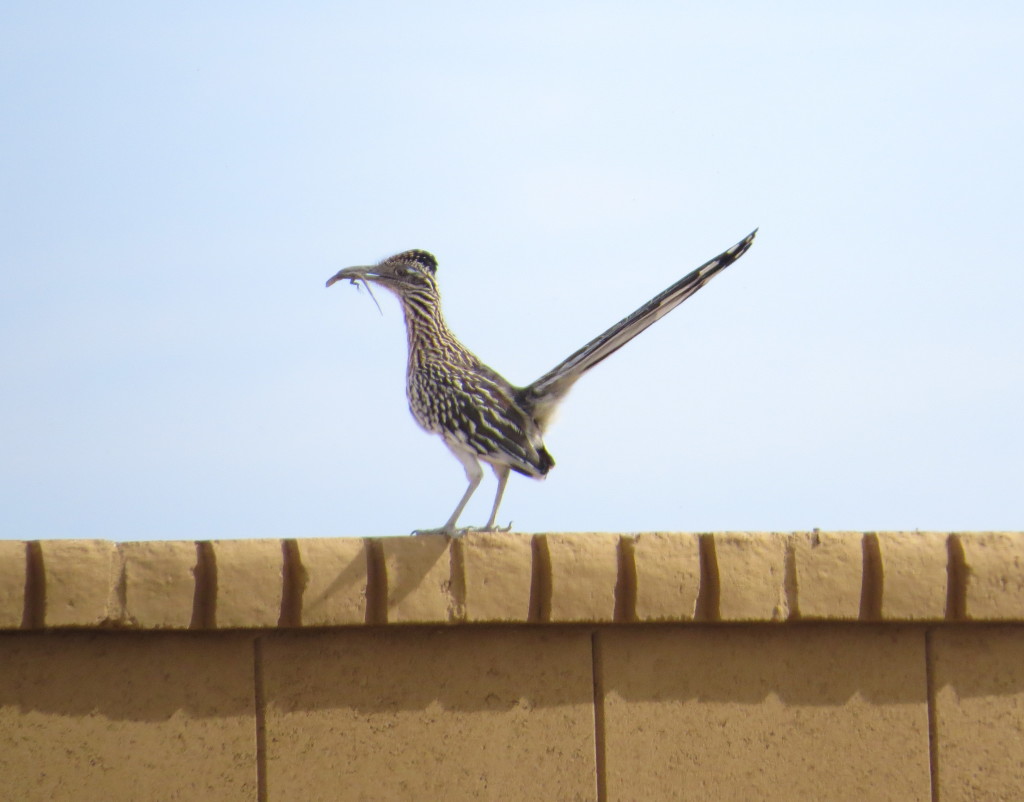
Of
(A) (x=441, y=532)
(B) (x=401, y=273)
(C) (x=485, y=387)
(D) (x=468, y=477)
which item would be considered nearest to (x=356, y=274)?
(B) (x=401, y=273)

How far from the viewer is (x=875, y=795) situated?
16.0 ft

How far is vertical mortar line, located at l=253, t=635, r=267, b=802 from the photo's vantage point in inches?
176

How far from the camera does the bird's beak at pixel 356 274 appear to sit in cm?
677

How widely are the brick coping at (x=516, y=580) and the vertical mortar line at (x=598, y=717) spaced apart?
15 centimetres

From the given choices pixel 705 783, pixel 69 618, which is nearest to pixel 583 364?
pixel 705 783

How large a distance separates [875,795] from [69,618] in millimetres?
3069

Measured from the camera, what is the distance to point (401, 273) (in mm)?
6652

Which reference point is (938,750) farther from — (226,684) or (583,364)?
(226,684)

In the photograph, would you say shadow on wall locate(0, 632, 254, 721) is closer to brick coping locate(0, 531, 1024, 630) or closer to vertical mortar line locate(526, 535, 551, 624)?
brick coping locate(0, 531, 1024, 630)

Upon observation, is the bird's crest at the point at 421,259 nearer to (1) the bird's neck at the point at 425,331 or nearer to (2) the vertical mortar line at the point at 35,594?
(1) the bird's neck at the point at 425,331

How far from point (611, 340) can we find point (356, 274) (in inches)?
67.7

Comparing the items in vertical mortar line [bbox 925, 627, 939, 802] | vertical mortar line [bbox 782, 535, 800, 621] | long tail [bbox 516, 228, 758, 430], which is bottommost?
vertical mortar line [bbox 925, 627, 939, 802]

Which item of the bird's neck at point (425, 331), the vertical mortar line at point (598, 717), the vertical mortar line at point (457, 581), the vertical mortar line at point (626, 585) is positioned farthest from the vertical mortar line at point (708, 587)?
the bird's neck at point (425, 331)

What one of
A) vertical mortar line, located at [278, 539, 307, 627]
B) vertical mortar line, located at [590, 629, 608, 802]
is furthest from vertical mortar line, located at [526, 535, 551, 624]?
vertical mortar line, located at [278, 539, 307, 627]
